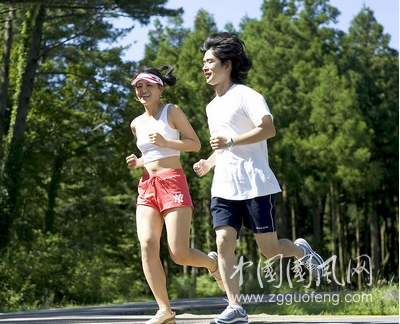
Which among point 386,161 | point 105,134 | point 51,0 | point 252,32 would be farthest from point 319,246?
point 51,0

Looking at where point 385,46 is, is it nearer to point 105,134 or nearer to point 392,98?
point 392,98

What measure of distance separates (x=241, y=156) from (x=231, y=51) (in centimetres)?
90

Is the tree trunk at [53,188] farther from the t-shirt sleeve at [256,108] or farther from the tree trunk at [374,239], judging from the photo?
the t-shirt sleeve at [256,108]

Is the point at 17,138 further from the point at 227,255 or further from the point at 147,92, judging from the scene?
the point at 227,255

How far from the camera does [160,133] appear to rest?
23.1ft

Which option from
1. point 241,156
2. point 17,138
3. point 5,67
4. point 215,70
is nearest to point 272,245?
point 241,156

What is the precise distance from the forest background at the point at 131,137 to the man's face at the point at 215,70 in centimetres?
1399

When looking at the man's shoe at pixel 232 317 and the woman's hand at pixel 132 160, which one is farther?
the woman's hand at pixel 132 160

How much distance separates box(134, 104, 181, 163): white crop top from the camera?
23.2 ft

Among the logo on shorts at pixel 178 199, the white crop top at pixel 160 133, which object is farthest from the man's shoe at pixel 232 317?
the white crop top at pixel 160 133

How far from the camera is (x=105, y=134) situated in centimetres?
3316

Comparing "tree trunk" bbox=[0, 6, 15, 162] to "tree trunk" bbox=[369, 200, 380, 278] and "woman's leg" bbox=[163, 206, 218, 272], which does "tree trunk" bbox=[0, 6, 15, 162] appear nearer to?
"woman's leg" bbox=[163, 206, 218, 272]

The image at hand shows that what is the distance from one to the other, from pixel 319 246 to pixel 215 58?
116ft

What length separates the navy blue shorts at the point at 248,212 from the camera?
656cm
